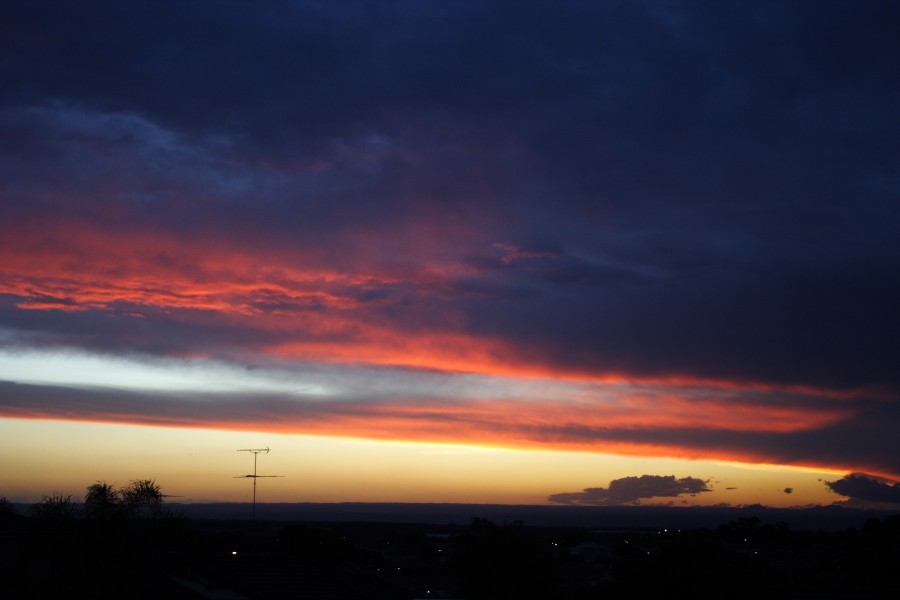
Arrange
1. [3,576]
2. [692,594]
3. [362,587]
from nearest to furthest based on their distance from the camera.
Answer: [3,576], [362,587], [692,594]

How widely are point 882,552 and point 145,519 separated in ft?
112

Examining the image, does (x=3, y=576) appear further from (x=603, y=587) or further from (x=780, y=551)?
(x=780, y=551)

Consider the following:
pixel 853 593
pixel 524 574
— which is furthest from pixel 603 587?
pixel 853 593

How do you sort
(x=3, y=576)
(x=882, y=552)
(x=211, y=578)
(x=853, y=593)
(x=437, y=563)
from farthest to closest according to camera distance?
(x=437, y=563), (x=882, y=552), (x=853, y=593), (x=211, y=578), (x=3, y=576)

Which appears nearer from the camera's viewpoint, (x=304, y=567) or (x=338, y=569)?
(x=304, y=567)

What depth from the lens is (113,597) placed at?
68.2 feet

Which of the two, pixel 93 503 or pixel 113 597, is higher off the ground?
pixel 93 503

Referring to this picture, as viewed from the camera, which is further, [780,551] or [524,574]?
[780,551]

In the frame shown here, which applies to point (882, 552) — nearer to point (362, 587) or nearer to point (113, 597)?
point (362, 587)

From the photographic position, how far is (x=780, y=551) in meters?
95.1

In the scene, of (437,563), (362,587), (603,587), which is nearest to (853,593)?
(603,587)

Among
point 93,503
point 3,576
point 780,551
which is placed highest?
point 93,503

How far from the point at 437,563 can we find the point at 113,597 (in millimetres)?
65652

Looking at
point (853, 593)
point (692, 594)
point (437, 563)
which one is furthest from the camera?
point (437, 563)
